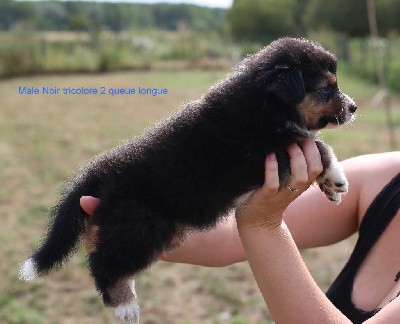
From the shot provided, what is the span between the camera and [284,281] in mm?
1745

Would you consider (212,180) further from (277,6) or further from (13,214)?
(277,6)

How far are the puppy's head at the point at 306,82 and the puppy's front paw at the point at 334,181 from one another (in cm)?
16

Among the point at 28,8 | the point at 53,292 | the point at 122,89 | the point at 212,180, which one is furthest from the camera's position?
the point at 28,8

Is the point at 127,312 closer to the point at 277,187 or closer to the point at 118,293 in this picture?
the point at 118,293

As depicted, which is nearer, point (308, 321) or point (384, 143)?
point (308, 321)

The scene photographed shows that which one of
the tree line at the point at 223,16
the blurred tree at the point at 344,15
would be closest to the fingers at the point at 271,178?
the tree line at the point at 223,16

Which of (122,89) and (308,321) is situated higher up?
(308,321)

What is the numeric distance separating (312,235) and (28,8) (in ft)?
61.1

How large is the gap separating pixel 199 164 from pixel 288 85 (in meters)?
0.38

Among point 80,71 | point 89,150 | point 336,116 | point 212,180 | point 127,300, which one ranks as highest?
point 336,116

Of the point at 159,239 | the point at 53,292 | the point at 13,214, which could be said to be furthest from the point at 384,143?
the point at 159,239

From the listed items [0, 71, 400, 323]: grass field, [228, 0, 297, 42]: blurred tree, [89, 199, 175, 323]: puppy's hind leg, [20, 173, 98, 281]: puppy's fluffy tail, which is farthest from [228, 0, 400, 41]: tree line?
[89, 199, 175, 323]: puppy's hind leg

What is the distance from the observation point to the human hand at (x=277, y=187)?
175 centimetres

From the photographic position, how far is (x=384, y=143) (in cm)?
961
